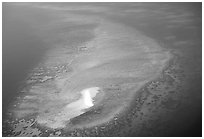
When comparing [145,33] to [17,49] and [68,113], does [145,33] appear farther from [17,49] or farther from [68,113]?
[68,113]

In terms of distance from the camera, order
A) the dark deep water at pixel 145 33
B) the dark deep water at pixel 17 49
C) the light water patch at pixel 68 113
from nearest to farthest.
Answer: the light water patch at pixel 68 113 → the dark deep water at pixel 145 33 → the dark deep water at pixel 17 49

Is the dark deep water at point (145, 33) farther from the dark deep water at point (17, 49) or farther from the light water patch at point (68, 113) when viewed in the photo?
the light water patch at point (68, 113)

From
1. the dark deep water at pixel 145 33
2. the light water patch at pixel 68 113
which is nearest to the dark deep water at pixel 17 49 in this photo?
the dark deep water at pixel 145 33

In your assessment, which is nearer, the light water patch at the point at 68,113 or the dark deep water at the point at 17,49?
the light water patch at the point at 68,113

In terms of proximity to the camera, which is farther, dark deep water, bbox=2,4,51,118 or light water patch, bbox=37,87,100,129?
dark deep water, bbox=2,4,51,118

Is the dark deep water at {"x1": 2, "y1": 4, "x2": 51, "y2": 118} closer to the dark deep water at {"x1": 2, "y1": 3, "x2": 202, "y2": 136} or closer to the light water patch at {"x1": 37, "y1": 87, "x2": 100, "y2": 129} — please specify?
the dark deep water at {"x1": 2, "y1": 3, "x2": 202, "y2": 136}

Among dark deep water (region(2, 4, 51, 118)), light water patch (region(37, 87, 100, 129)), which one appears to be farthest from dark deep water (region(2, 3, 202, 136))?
light water patch (region(37, 87, 100, 129))

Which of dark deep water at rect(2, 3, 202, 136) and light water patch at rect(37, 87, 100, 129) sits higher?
dark deep water at rect(2, 3, 202, 136)

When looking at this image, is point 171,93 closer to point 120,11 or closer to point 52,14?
point 120,11

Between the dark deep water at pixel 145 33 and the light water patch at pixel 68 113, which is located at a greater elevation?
the dark deep water at pixel 145 33
